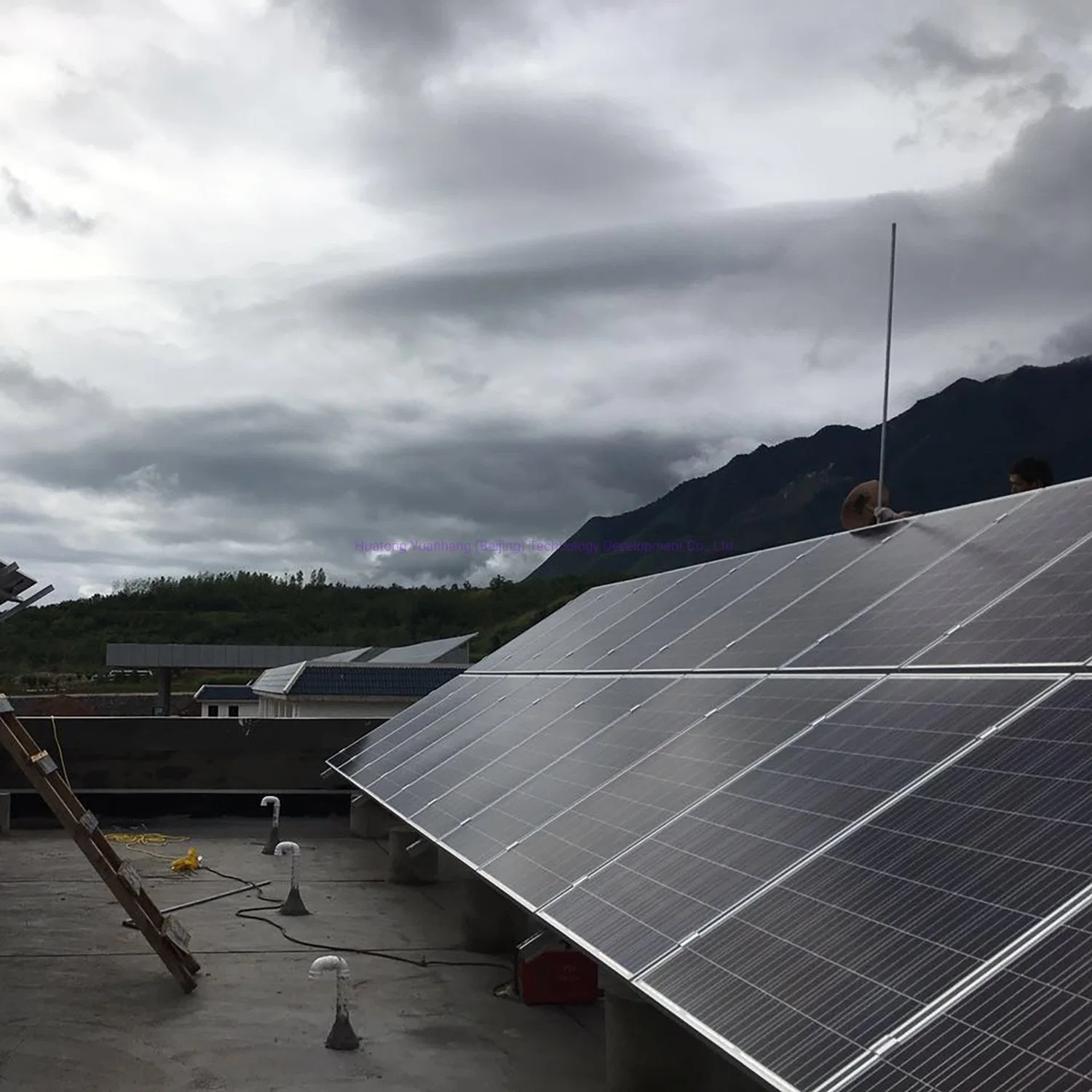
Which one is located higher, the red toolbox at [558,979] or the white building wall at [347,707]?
the white building wall at [347,707]

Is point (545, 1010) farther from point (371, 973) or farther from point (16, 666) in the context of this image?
point (16, 666)

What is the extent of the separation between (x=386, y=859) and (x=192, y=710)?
5528 cm

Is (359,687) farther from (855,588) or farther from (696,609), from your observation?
(855,588)

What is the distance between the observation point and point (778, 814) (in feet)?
29.2

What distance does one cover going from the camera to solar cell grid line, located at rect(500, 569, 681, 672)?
23234 millimetres

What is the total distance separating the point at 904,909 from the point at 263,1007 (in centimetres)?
961

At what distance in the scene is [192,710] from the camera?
7738 cm

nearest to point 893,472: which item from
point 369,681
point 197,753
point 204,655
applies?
point 204,655

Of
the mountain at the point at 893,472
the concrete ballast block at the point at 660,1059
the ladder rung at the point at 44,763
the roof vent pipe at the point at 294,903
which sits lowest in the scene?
the roof vent pipe at the point at 294,903

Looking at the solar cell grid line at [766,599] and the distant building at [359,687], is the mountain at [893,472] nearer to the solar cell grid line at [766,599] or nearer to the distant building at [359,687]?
the distant building at [359,687]

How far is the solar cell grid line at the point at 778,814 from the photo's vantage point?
320 inches

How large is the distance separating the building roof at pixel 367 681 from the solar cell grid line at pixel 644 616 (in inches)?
816

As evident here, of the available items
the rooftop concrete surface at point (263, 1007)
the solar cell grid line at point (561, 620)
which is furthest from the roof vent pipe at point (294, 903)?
the solar cell grid line at point (561, 620)

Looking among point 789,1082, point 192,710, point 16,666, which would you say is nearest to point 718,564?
point 789,1082
